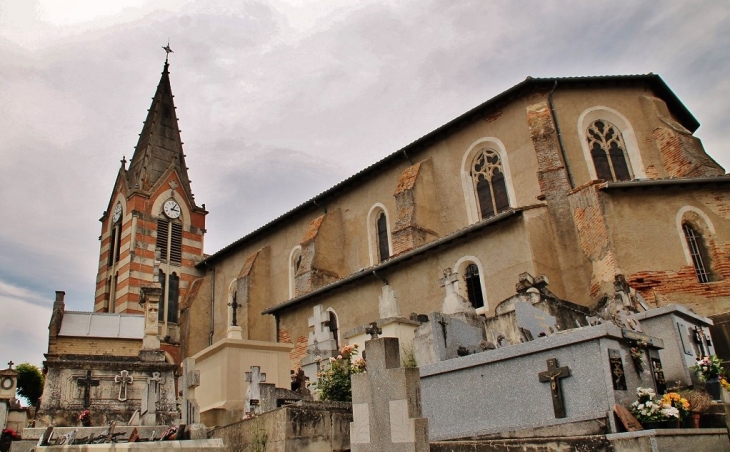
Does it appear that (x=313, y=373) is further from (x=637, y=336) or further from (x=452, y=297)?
(x=637, y=336)

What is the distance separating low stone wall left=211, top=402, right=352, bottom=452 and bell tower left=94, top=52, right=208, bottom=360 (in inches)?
841

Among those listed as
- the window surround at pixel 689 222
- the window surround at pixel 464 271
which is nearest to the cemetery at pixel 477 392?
the window surround at pixel 689 222

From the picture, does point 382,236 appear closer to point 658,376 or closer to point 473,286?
point 473,286

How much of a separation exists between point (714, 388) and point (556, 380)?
2289 mm

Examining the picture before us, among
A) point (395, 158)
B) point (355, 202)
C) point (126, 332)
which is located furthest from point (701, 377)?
point (126, 332)

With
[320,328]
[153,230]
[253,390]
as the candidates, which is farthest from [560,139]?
[153,230]

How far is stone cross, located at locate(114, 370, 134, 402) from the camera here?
15.0 metres

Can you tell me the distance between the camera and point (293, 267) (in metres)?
24.2

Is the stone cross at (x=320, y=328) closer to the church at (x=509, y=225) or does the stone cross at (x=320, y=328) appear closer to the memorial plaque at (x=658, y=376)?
the church at (x=509, y=225)

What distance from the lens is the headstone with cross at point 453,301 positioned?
10.7 meters

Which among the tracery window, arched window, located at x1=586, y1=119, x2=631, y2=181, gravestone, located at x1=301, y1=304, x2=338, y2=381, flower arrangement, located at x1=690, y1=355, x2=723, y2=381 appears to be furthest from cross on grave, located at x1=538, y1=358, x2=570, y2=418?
arched window, located at x1=586, y1=119, x2=631, y2=181

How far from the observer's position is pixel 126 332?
25.5m

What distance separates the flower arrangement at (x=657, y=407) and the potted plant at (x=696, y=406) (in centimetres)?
10

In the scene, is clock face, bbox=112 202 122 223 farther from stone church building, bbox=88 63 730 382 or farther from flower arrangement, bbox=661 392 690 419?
flower arrangement, bbox=661 392 690 419
